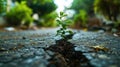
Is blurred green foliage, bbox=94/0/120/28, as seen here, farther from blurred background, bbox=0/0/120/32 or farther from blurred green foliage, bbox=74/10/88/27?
blurred green foliage, bbox=74/10/88/27

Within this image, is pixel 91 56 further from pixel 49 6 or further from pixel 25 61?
pixel 49 6

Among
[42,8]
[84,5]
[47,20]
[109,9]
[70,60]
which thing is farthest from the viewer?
[84,5]

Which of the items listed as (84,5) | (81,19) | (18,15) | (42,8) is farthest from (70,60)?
(84,5)

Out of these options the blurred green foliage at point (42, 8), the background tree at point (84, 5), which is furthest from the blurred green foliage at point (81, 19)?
the background tree at point (84, 5)

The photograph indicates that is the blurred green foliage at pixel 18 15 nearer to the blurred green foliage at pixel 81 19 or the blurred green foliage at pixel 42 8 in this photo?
the blurred green foliage at pixel 81 19

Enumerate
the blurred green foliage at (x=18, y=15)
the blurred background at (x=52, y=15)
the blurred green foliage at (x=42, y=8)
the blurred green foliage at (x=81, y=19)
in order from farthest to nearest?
the blurred green foliage at (x=42, y=8) → the blurred green foliage at (x=81, y=19) → the blurred green foliage at (x=18, y=15) → the blurred background at (x=52, y=15)

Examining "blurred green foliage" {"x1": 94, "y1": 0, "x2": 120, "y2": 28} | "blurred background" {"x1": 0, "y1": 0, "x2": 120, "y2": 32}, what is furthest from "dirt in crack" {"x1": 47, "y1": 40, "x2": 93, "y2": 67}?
"blurred green foliage" {"x1": 94, "y1": 0, "x2": 120, "y2": 28}

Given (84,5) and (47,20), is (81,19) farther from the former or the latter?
(84,5)

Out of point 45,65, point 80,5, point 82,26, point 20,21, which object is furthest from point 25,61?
point 80,5
